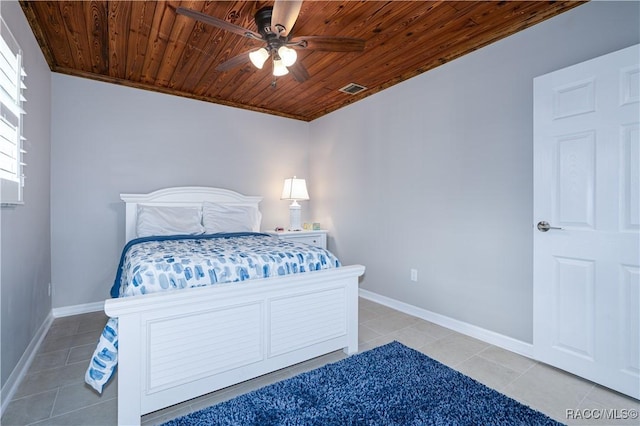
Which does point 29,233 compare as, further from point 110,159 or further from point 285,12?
point 285,12

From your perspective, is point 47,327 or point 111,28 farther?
point 47,327

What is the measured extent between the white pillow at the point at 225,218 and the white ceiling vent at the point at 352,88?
1891 millimetres

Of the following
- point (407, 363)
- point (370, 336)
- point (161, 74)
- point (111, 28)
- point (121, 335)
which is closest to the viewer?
point (121, 335)

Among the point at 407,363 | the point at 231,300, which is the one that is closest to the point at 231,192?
the point at 231,300

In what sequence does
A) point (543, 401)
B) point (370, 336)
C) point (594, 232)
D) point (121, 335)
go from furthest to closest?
point (370, 336), point (594, 232), point (543, 401), point (121, 335)

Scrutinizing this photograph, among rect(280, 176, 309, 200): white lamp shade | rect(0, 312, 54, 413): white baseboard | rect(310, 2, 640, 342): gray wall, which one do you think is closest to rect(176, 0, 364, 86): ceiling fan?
rect(310, 2, 640, 342): gray wall

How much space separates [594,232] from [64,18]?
12.9 feet

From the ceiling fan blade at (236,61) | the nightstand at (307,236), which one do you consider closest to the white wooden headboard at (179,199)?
the nightstand at (307,236)

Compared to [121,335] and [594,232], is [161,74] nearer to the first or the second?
→ [121,335]

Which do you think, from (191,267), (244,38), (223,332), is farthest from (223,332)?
(244,38)

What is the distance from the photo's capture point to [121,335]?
1517 mm

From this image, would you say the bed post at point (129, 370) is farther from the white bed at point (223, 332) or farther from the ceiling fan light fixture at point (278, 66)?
the ceiling fan light fixture at point (278, 66)

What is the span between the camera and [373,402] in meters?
1.73

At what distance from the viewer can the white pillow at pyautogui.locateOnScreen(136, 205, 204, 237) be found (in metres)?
3.13
